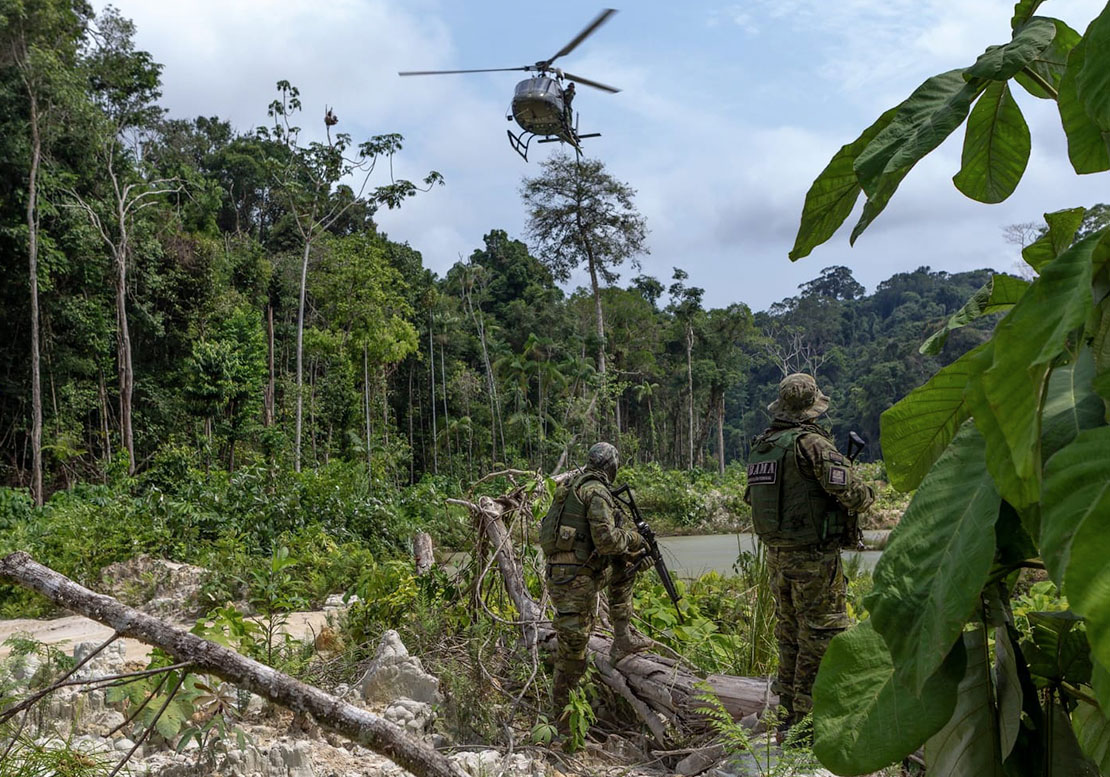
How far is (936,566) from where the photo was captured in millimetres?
481

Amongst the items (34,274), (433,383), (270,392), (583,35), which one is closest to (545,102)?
(583,35)

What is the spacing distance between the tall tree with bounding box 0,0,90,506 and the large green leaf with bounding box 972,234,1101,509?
18.3m

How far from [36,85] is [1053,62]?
66.7ft

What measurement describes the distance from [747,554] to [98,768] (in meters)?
4.19

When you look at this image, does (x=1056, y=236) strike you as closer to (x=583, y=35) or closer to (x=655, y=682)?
(x=655, y=682)

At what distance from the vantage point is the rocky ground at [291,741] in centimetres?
304

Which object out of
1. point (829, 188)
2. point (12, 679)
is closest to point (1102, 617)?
point (829, 188)

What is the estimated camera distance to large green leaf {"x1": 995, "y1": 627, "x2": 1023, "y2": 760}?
528 mm

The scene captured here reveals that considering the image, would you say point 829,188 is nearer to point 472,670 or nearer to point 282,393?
point 472,670

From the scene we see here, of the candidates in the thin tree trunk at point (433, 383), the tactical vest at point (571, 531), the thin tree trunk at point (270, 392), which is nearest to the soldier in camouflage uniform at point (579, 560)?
the tactical vest at point (571, 531)

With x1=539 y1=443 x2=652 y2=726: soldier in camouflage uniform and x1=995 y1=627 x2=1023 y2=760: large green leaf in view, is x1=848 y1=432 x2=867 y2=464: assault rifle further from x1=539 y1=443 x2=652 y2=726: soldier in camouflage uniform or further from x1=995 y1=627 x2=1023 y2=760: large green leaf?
x1=995 y1=627 x2=1023 y2=760: large green leaf

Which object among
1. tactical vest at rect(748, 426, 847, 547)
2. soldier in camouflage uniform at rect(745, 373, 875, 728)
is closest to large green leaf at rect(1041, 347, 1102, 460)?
soldier in camouflage uniform at rect(745, 373, 875, 728)

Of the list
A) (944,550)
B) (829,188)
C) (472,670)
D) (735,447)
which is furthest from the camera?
(735,447)

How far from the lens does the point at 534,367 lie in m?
27.5
